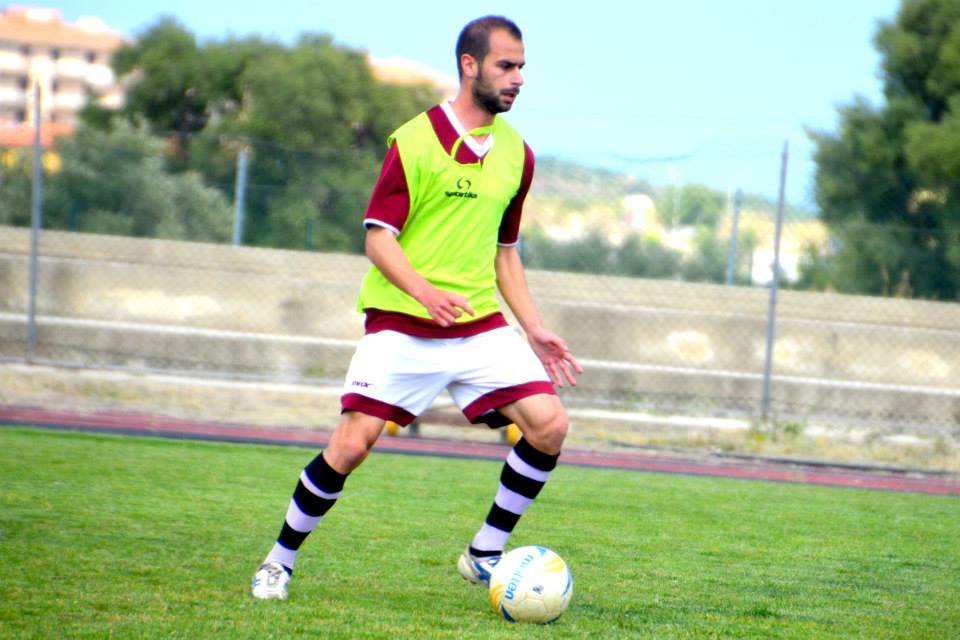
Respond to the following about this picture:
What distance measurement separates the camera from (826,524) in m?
7.61

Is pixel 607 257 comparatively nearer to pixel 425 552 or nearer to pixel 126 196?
pixel 126 196

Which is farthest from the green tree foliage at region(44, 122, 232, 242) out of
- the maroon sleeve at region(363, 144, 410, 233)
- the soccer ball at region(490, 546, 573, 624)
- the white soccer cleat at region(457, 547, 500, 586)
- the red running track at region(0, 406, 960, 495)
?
the soccer ball at region(490, 546, 573, 624)

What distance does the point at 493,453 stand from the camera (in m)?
10.9

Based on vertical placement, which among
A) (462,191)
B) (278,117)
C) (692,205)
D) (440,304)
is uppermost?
(462,191)

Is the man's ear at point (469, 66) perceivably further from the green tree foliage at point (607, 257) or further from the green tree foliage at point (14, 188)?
the green tree foliage at point (14, 188)

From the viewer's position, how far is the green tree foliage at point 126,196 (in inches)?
569

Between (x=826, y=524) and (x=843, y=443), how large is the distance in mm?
5108

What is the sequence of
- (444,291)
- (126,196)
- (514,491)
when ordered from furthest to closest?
(126,196) < (514,491) < (444,291)

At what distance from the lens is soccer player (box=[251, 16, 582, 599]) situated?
15.4 feet

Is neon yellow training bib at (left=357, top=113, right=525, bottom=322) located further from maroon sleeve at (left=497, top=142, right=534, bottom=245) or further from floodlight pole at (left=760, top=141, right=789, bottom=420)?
floodlight pole at (left=760, top=141, right=789, bottom=420)

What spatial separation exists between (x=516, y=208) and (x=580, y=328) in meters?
8.68

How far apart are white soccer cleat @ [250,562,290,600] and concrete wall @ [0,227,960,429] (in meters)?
8.47

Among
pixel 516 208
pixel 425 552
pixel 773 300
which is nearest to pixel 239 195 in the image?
pixel 773 300

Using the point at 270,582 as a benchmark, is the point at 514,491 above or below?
above
